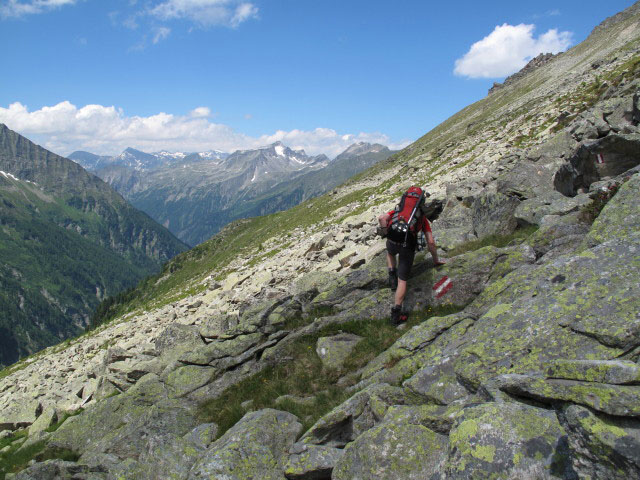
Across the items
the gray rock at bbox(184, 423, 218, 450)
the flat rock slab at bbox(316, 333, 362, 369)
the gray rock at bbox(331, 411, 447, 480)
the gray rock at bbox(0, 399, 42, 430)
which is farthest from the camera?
the gray rock at bbox(0, 399, 42, 430)

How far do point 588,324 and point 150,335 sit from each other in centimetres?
3039

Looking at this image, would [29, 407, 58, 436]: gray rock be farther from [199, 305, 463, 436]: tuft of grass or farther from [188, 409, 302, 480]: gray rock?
[188, 409, 302, 480]: gray rock

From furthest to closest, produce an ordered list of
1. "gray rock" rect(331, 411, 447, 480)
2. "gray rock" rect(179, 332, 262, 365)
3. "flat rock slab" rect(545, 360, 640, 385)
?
"gray rock" rect(179, 332, 262, 365), "gray rock" rect(331, 411, 447, 480), "flat rock slab" rect(545, 360, 640, 385)

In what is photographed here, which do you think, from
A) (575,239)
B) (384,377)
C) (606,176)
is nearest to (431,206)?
(606,176)

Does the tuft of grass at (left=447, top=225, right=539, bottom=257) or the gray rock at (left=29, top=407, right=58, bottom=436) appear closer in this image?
the tuft of grass at (left=447, top=225, right=539, bottom=257)

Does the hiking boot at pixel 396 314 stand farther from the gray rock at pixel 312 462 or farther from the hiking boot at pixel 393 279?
the gray rock at pixel 312 462

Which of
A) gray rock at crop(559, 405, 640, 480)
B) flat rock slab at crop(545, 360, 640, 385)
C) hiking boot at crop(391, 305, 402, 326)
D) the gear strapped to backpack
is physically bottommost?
hiking boot at crop(391, 305, 402, 326)

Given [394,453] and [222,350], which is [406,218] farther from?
[222,350]

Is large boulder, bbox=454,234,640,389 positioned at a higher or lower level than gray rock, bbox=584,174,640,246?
lower

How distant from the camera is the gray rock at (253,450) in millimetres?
7836

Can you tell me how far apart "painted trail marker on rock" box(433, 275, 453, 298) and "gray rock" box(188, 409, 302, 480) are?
20.7 feet

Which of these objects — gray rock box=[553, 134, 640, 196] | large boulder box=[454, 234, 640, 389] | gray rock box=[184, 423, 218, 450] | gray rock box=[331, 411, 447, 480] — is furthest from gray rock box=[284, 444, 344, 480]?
gray rock box=[553, 134, 640, 196]

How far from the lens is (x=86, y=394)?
70.9 feet

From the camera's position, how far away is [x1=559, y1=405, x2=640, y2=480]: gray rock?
3.93m
